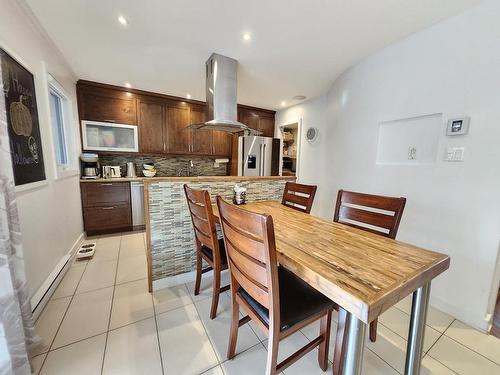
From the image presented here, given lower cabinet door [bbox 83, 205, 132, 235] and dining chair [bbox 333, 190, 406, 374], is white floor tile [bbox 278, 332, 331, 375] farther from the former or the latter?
lower cabinet door [bbox 83, 205, 132, 235]

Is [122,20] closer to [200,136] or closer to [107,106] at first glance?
[107,106]

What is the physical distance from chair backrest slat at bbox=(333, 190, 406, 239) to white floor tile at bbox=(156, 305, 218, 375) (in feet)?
4.22

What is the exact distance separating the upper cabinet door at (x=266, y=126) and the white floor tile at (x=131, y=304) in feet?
11.6

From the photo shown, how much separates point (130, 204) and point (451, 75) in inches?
158

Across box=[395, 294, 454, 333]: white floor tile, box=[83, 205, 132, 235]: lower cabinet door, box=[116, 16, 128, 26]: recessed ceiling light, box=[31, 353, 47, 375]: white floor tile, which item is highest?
box=[116, 16, 128, 26]: recessed ceiling light

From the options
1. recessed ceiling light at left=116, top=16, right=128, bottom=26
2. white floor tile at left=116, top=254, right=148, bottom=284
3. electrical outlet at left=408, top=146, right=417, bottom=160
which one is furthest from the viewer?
white floor tile at left=116, top=254, right=148, bottom=284

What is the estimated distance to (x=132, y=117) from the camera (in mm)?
3357

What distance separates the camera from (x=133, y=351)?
1.28 metres

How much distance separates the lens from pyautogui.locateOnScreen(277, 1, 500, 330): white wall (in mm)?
1439

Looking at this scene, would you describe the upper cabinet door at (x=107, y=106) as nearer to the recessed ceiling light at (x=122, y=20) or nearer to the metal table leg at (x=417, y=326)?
the recessed ceiling light at (x=122, y=20)

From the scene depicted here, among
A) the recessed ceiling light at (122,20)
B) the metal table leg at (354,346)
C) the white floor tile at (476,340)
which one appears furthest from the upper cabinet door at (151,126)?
the white floor tile at (476,340)

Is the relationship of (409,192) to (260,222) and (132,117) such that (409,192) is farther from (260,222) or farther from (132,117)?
(132,117)

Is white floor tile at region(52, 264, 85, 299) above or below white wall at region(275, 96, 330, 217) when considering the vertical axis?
below

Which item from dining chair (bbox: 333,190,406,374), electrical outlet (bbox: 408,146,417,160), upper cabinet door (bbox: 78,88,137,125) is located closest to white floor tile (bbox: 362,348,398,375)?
dining chair (bbox: 333,190,406,374)
